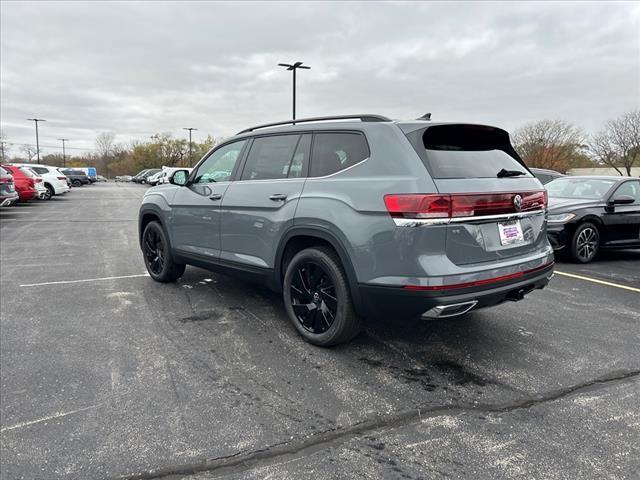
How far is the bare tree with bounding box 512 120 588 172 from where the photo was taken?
46812mm

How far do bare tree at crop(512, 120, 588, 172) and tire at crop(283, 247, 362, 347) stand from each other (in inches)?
1909

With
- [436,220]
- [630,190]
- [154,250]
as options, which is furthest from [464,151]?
[630,190]

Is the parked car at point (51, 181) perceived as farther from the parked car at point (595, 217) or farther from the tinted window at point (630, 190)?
the tinted window at point (630, 190)

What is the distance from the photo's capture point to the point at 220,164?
4.79m

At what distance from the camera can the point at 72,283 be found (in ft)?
18.8

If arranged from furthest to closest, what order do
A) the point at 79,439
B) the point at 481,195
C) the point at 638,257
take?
the point at 638,257 → the point at 481,195 → the point at 79,439

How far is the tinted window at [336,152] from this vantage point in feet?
11.0

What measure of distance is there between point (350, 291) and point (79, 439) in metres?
1.88

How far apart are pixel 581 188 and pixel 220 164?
21.8ft

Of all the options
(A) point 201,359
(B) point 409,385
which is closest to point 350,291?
(B) point 409,385

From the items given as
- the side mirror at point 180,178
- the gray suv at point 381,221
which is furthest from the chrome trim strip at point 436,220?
the side mirror at point 180,178

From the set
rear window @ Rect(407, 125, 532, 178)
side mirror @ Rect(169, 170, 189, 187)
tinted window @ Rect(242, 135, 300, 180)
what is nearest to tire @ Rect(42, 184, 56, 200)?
side mirror @ Rect(169, 170, 189, 187)

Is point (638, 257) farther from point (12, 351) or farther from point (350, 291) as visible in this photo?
point (12, 351)

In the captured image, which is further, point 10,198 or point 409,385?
point 10,198
